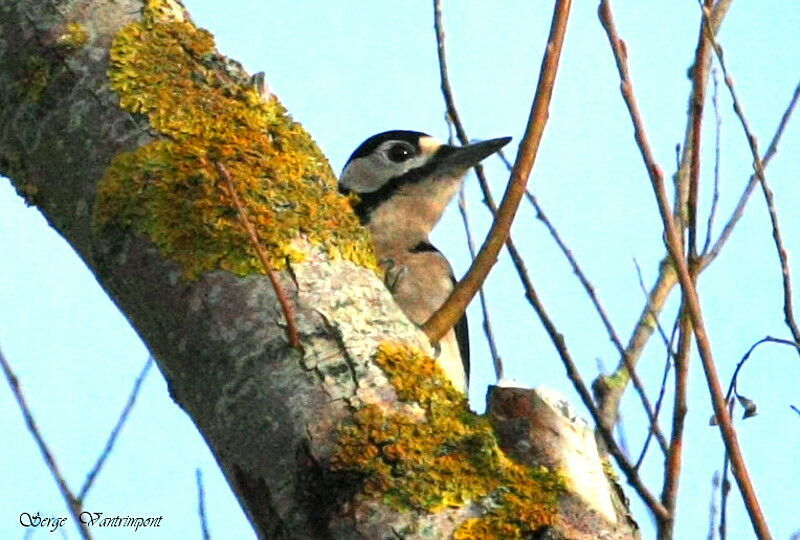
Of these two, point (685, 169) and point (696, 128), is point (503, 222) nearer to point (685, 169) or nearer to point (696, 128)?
point (696, 128)

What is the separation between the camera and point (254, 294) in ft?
6.87

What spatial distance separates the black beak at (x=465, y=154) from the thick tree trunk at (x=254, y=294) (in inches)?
86.8

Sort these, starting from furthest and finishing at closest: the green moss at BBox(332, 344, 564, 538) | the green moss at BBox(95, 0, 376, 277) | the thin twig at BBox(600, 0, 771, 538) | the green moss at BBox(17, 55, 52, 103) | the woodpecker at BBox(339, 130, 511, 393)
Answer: the woodpecker at BBox(339, 130, 511, 393) → the green moss at BBox(17, 55, 52, 103) → the green moss at BBox(95, 0, 376, 277) → the thin twig at BBox(600, 0, 771, 538) → the green moss at BBox(332, 344, 564, 538)

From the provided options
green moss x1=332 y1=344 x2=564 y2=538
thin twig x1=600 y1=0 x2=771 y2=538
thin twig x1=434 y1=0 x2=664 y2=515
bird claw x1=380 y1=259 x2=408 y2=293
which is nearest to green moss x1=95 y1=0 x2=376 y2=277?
green moss x1=332 y1=344 x2=564 y2=538

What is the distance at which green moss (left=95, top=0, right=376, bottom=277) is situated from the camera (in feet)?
7.25

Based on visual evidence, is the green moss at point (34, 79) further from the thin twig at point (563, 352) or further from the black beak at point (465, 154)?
the black beak at point (465, 154)

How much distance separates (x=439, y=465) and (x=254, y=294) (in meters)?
0.45

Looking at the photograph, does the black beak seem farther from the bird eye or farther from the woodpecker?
the bird eye

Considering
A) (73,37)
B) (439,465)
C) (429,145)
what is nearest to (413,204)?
(429,145)

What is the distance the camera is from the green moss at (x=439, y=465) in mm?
1875

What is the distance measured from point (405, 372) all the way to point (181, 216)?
0.51 meters

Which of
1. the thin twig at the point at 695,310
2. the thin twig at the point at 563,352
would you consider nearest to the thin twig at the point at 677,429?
the thin twig at the point at 563,352

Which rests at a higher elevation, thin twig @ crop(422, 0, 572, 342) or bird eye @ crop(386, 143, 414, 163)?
bird eye @ crop(386, 143, 414, 163)

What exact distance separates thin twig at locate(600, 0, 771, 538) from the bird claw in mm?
2011
